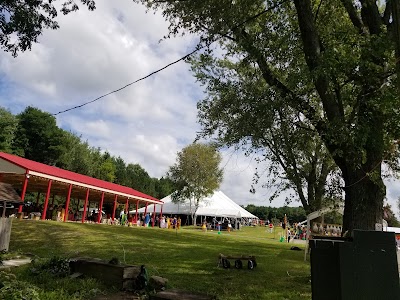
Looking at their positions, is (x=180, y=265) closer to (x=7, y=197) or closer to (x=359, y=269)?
(x=359, y=269)

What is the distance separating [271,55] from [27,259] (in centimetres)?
956

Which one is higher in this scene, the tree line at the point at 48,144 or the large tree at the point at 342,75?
the tree line at the point at 48,144

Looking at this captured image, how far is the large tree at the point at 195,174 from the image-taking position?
49.6 m

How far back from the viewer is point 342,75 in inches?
358

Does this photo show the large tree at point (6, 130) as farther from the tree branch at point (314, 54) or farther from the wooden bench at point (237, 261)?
the tree branch at point (314, 54)

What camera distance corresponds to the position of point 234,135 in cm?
1094

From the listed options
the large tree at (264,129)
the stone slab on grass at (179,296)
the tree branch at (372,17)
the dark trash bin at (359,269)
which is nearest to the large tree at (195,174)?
the large tree at (264,129)

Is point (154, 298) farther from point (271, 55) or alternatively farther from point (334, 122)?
point (271, 55)

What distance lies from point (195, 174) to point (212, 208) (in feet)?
17.6

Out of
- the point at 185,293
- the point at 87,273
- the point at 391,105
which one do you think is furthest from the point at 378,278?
the point at 87,273

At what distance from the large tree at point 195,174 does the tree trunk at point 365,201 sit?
4053 centimetres

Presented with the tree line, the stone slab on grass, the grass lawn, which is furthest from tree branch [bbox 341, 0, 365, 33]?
the tree line

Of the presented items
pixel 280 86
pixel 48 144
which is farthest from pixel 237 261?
pixel 48 144

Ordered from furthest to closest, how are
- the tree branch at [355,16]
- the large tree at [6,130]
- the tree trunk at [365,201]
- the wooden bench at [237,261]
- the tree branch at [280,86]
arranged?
the large tree at [6,130], the wooden bench at [237,261], the tree branch at [355,16], the tree branch at [280,86], the tree trunk at [365,201]
